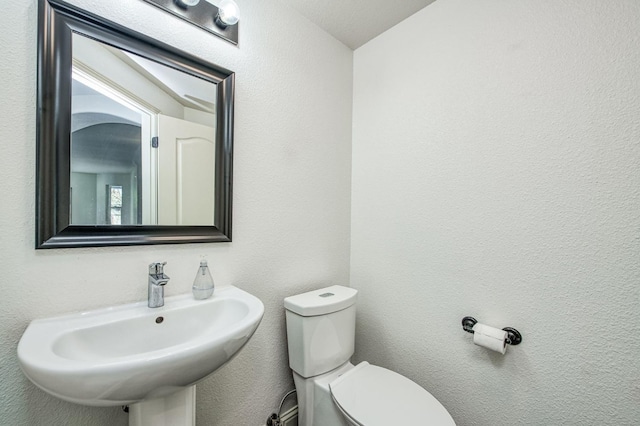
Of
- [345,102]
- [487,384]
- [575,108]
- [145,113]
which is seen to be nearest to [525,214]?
[575,108]

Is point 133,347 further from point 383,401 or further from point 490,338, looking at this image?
point 490,338

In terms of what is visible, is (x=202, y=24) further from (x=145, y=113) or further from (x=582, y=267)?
(x=582, y=267)

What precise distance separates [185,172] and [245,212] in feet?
0.97

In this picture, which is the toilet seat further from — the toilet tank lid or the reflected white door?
the reflected white door

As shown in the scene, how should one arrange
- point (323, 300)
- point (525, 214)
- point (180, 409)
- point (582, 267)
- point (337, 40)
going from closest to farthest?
point (180, 409), point (582, 267), point (525, 214), point (323, 300), point (337, 40)

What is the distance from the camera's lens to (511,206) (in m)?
1.04

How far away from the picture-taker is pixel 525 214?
3.31ft

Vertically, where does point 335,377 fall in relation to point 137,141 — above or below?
below

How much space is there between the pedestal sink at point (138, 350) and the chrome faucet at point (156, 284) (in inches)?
0.9

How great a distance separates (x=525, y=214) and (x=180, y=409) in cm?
139

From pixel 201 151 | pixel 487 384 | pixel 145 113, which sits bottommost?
pixel 487 384

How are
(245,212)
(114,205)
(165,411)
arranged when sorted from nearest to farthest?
(165,411) < (114,205) < (245,212)

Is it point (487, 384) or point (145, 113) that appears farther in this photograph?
point (487, 384)

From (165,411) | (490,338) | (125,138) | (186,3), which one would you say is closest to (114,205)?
(125,138)
